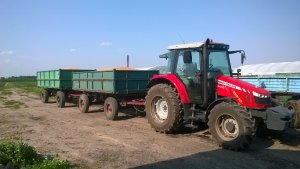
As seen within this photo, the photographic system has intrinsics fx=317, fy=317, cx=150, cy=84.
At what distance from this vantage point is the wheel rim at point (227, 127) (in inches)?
288

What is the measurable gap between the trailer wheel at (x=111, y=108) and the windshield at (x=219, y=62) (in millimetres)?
4701

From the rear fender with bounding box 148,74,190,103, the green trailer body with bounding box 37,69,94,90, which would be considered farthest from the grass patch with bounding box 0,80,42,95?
the rear fender with bounding box 148,74,190,103

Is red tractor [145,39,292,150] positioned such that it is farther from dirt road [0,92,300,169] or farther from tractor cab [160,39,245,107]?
dirt road [0,92,300,169]

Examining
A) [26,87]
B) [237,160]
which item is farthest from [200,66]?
[26,87]

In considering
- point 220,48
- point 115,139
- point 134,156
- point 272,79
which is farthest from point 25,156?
point 272,79

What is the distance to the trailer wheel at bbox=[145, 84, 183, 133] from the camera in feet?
28.3

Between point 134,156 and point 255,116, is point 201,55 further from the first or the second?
point 134,156

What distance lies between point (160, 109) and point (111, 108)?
3.09 metres

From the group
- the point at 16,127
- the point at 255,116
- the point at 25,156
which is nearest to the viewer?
the point at 25,156

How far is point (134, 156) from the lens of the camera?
270 inches

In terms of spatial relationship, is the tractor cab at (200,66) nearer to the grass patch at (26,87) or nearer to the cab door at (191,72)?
the cab door at (191,72)

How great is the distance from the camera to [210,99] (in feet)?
27.1

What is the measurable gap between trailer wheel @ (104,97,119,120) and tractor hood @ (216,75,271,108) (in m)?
4.93

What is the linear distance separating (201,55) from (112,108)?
489cm
